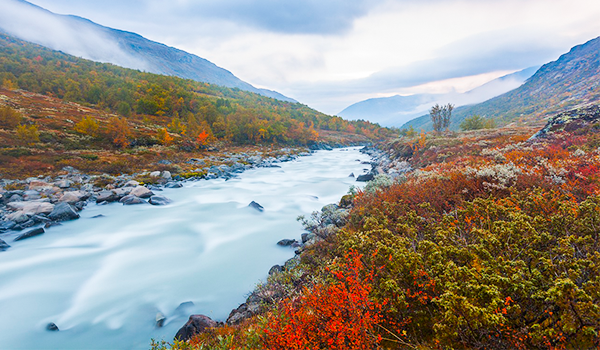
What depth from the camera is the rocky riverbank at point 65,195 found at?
15.1 metres

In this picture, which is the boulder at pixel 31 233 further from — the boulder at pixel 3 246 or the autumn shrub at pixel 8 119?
the autumn shrub at pixel 8 119

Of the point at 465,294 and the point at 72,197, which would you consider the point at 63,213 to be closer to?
the point at 72,197

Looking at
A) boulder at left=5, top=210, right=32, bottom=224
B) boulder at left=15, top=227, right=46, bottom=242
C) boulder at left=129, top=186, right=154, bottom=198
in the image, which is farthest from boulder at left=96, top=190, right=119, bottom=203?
boulder at left=15, top=227, right=46, bottom=242

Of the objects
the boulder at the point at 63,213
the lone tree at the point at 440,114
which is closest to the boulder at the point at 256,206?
the boulder at the point at 63,213

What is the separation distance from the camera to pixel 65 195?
63.6ft

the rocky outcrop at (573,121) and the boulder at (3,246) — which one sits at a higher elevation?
the rocky outcrop at (573,121)

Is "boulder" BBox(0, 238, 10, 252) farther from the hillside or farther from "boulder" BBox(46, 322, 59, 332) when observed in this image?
the hillside

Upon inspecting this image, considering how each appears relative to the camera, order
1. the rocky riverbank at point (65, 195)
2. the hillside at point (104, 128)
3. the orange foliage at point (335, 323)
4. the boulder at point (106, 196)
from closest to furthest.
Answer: the orange foliage at point (335, 323)
the rocky riverbank at point (65, 195)
the boulder at point (106, 196)
the hillside at point (104, 128)

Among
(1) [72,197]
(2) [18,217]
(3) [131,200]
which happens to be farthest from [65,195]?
(3) [131,200]

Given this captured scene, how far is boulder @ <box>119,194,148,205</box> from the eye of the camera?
20419 millimetres

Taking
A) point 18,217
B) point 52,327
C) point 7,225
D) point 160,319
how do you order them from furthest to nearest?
point 18,217 → point 7,225 → point 160,319 → point 52,327

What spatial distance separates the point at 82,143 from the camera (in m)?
36.8

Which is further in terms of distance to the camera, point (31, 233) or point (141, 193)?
point (141, 193)

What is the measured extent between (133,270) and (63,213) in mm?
9270
